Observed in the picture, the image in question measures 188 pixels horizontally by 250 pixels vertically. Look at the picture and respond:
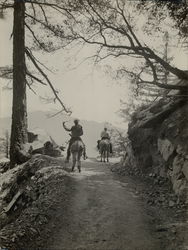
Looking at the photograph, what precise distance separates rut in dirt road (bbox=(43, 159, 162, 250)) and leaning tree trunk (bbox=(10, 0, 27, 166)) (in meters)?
4.66

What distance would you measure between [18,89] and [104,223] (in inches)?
337

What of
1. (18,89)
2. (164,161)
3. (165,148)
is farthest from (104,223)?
(18,89)

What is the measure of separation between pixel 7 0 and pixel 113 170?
9.52 m

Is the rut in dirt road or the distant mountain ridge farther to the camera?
the distant mountain ridge

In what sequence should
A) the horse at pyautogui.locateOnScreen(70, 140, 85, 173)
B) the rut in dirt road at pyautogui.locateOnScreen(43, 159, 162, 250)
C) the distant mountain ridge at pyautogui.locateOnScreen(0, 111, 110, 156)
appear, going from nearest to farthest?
1. the rut in dirt road at pyautogui.locateOnScreen(43, 159, 162, 250)
2. the horse at pyautogui.locateOnScreen(70, 140, 85, 173)
3. the distant mountain ridge at pyautogui.locateOnScreen(0, 111, 110, 156)

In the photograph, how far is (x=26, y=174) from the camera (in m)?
12.4

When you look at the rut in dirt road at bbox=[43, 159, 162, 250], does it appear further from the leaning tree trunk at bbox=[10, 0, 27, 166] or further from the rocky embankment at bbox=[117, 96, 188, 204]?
the leaning tree trunk at bbox=[10, 0, 27, 166]

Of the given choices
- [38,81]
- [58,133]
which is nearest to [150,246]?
[38,81]

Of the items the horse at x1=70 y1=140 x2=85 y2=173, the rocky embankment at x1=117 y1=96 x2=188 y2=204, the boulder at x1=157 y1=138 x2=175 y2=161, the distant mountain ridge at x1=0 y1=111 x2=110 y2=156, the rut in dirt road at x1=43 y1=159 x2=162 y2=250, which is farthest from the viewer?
the distant mountain ridge at x1=0 y1=111 x2=110 y2=156

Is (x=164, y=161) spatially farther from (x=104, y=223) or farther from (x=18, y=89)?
(x=18, y=89)

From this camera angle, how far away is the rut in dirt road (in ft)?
22.2

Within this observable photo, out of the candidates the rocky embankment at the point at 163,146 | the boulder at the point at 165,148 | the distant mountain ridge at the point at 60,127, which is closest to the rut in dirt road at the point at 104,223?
the rocky embankment at the point at 163,146

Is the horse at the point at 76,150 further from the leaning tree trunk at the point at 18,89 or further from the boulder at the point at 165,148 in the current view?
the boulder at the point at 165,148

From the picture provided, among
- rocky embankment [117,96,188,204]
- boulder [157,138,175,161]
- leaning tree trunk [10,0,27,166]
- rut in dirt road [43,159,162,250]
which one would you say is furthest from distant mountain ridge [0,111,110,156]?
rut in dirt road [43,159,162,250]
